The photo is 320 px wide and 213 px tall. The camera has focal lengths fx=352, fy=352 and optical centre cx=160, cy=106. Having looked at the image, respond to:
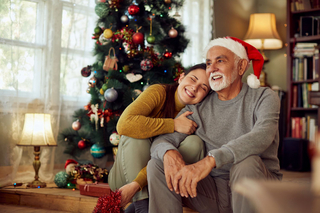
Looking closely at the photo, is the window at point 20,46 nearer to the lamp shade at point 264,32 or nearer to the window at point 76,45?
the window at point 76,45

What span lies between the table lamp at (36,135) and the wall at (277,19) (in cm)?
296

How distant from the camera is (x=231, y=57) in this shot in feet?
5.48

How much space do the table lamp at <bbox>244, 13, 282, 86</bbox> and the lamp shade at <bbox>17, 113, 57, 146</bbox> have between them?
3.09 metres

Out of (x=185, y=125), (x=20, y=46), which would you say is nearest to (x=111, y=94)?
(x=20, y=46)

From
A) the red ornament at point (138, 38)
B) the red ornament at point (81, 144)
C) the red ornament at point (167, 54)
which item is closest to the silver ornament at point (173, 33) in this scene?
the red ornament at point (167, 54)

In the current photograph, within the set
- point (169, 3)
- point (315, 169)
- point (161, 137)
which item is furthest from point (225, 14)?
point (315, 169)

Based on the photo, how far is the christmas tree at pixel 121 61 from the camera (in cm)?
269

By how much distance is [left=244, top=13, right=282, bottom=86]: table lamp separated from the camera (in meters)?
4.61

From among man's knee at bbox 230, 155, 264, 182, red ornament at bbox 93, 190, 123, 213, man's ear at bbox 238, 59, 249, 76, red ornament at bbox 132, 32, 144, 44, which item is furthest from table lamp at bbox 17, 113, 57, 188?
man's knee at bbox 230, 155, 264, 182

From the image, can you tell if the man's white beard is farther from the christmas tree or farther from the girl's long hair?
the christmas tree

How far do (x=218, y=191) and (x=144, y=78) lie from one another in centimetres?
142

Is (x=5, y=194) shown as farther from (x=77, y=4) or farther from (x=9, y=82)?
(x=77, y=4)

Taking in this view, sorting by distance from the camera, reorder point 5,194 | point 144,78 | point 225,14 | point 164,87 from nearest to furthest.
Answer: point 164,87 → point 5,194 → point 144,78 → point 225,14

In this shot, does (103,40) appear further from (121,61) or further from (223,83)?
(223,83)
